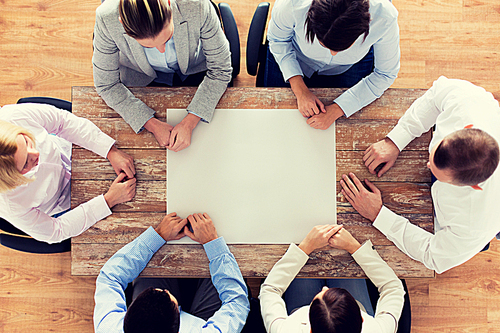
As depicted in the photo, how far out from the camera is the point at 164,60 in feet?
4.29

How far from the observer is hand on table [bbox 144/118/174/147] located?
1244 millimetres

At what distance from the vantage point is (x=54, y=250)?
1.33m

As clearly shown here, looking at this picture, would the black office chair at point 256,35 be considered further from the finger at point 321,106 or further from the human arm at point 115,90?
the human arm at point 115,90

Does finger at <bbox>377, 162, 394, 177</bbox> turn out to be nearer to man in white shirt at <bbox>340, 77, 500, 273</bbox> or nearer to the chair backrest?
man in white shirt at <bbox>340, 77, 500, 273</bbox>

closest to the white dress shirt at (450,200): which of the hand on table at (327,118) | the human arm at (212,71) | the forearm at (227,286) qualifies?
the hand on table at (327,118)

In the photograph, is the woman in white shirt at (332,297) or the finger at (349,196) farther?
the finger at (349,196)

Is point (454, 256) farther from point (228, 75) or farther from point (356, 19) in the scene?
point (228, 75)

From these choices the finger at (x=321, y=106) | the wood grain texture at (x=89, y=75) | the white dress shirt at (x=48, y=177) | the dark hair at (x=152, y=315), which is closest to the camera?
the dark hair at (x=152, y=315)

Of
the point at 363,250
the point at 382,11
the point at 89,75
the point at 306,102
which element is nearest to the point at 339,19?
the point at 382,11

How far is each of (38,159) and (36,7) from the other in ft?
4.30

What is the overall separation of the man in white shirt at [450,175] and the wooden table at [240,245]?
0.05m

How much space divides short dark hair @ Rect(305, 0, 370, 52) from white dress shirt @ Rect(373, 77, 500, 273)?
1.44ft

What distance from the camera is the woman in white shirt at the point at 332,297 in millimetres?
1128

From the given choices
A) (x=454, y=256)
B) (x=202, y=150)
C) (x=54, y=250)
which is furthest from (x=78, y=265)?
(x=454, y=256)
